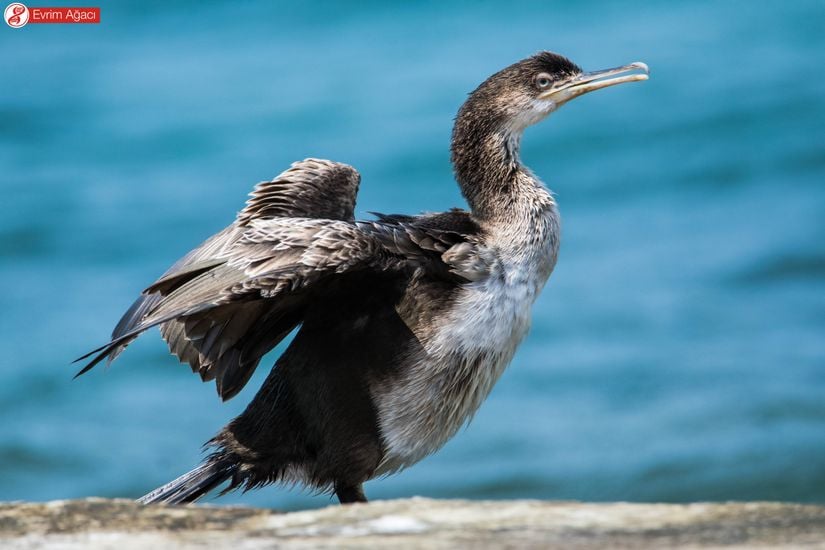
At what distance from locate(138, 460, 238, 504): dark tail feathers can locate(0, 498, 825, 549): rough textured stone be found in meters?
2.06

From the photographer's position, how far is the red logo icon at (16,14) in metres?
19.2

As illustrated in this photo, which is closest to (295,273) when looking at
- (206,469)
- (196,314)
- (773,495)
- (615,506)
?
(196,314)

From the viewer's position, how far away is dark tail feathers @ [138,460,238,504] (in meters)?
6.36

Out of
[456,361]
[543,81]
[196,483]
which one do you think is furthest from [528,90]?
[196,483]

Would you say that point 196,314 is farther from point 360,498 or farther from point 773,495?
point 773,495

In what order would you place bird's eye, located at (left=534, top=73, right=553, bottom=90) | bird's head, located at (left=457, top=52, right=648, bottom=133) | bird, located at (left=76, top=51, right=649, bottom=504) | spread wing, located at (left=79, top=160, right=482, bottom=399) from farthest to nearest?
bird's eye, located at (left=534, top=73, right=553, bottom=90) < bird's head, located at (left=457, top=52, right=648, bottom=133) < bird, located at (left=76, top=51, right=649, bottom=504) < spread wing, located at (left=79, top=160, right=482, bottom=399)

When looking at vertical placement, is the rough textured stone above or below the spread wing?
below

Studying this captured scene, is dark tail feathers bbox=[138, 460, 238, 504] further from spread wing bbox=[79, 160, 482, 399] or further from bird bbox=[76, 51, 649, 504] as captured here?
spread wing bbox=[79, 160, 482, 399]

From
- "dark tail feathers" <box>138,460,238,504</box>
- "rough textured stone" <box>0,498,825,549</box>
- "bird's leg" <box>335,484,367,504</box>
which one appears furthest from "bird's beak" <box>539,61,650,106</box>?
"rough textured stone" <box>0,498,825,549</box>

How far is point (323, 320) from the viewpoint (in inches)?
245

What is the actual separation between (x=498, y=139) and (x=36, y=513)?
346cm

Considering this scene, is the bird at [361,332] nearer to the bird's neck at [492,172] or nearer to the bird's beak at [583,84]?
the bird's neck at [492,172]

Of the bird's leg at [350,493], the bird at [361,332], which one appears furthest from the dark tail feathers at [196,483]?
the bird's leg at [350,493]

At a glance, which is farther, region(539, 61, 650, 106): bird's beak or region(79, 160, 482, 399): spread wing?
Answer: region(539, 61, 650, 106): bird's beak
